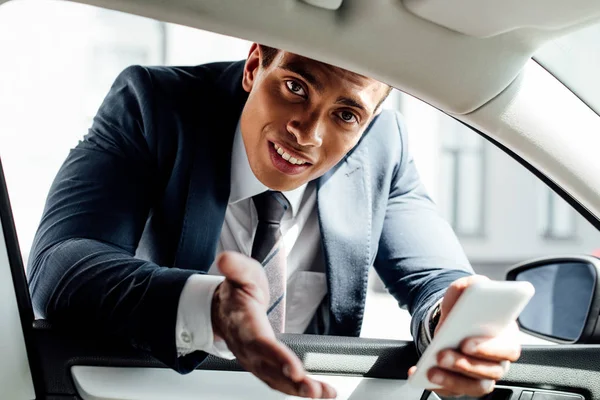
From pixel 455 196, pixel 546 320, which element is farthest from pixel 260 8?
pixel 455 196

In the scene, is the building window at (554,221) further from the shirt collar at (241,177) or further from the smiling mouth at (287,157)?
the smiling mouth at (287,157)

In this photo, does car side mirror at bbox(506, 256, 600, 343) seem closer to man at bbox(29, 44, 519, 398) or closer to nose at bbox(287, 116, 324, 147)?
man at bbox(29, 44, 519, 398)

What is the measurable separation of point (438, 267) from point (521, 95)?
2.26 feet

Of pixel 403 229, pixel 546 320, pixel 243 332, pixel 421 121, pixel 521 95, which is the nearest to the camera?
pixel 243 332

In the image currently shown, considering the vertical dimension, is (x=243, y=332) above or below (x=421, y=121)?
above

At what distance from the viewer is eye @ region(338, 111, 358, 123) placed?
5.03ft

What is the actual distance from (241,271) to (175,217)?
772mm

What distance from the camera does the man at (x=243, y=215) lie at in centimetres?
119

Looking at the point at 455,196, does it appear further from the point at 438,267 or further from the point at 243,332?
the point at 243,332

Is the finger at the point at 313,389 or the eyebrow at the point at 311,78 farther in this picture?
the eyebrow at the point at 311,78

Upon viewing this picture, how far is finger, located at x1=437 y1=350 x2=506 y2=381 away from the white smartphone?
11 mm

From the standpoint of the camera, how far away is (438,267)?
1.84 m

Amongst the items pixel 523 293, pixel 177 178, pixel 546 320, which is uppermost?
pixel 177 178

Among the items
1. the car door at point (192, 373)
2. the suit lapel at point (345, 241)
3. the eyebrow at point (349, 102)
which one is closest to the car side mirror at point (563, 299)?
the car door at point (192, 373)
